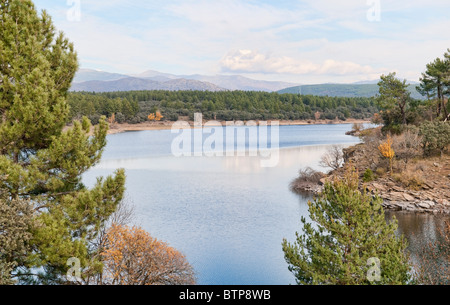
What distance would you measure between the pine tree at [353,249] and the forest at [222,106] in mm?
102616

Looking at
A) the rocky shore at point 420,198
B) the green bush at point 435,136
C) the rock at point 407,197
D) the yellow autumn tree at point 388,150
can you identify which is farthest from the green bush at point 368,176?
the green bush at point 435,136

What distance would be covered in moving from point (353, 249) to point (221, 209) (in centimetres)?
2098

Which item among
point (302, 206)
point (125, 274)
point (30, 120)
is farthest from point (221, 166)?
point (30, 120)

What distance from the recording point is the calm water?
21.8m

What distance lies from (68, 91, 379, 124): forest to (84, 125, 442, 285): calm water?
62.9m

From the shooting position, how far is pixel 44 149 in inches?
547

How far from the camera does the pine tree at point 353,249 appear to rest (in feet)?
40.8

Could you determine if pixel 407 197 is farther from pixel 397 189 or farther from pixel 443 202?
pixel 443 202

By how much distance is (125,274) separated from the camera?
16.4 m

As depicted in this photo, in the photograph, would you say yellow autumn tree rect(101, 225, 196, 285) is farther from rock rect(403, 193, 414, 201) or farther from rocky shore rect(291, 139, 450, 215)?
rock rect(403, 193, 414, 201)

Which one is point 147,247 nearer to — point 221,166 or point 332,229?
point 332,229

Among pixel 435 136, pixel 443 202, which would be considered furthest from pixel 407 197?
pixel 435 136

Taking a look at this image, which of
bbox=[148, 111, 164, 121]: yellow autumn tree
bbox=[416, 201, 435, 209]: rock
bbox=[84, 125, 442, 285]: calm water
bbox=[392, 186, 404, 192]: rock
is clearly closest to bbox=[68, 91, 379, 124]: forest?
bbox=[148, 111, 164, 121]: yellow autumn tree

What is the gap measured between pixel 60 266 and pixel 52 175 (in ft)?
10.5
